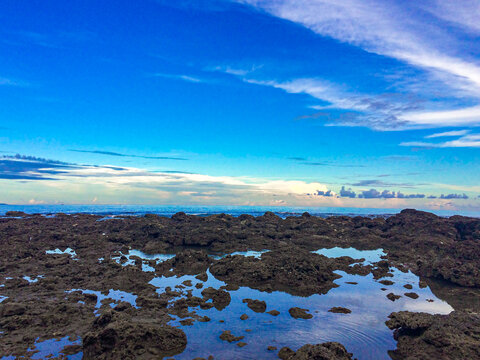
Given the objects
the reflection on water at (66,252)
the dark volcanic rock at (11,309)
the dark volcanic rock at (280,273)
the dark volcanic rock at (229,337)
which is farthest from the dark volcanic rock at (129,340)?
the reflection on water at (66,252)

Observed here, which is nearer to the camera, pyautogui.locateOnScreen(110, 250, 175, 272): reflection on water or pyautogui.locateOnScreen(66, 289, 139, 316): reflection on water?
pyautogui.locateOnScreen(66, 289, 139, 316): reflection on water

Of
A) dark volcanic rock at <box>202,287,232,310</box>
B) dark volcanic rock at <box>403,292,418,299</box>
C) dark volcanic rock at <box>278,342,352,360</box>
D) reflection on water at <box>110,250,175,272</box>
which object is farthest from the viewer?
reflection on water at <box>110,250,175,272</box>

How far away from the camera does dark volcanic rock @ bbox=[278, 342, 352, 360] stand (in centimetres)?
880

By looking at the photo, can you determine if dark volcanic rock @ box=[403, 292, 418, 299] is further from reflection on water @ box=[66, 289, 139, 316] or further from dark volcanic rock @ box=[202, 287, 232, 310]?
reflection on water @ box=[66, 289, 139, 316]

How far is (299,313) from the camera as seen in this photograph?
13023 millimetres

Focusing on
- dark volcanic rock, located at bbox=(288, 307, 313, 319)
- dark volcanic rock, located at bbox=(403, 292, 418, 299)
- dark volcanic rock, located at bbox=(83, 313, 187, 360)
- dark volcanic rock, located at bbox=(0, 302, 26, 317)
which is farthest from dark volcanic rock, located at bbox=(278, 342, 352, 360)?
dark volcanic rock, located at bbox=(0, 302, 26, 317)

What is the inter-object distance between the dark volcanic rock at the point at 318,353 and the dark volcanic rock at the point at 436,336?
2.32 m

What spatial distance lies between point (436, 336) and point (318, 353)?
4981 mm

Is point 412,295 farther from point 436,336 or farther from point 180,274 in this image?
point 180,274

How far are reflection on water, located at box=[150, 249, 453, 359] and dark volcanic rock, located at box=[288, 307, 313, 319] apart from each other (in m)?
0.28

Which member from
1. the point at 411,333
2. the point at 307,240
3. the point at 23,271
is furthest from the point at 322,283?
the point at 23,271

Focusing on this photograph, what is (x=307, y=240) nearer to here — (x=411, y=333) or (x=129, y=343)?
(x=411, y=333)

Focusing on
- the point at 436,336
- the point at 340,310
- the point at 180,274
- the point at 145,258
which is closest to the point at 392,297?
the point at 340,310

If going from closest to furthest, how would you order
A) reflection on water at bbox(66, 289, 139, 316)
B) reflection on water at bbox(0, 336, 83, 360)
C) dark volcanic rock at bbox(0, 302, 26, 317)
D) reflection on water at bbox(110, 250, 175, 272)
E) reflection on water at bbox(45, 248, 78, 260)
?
reflection on water at bbox(0, 336, 83, 360) < dark volcanic rock at bbox(0, 302, 26, 317) < reflection on water at bbox(66, 289, 139, 316) < reflection on water at bbox(110, 250, 175, 272) < reflection on water at bbox(45, 248, 78, 260)
